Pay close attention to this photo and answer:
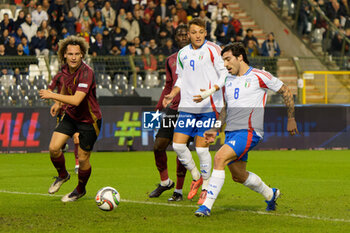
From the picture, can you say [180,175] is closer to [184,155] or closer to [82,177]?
[184,155]

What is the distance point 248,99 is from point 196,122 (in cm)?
160

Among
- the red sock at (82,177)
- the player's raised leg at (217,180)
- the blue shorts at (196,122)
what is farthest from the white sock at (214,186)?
the red sock at (82,177)

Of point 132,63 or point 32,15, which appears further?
point 32,15

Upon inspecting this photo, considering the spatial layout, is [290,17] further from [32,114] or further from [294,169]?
[294,169]

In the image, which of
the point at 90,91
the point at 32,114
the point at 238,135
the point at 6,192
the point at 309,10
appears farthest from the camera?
the point at 309,10

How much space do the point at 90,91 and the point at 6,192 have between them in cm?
264

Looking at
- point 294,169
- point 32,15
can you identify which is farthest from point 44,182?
point 32,15

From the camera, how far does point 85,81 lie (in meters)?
9.70

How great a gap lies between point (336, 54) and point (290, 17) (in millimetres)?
3682

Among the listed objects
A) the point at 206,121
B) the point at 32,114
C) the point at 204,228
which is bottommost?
the point at 32,114

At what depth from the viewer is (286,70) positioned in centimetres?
2339

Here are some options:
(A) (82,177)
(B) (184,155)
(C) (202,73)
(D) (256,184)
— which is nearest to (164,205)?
(B) (184,155)

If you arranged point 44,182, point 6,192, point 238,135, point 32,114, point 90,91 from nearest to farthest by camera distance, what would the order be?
point 238,135 → point 90,91 → point 6,192 → point 44,182 → point 32,114

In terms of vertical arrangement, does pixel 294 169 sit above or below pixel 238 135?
below
